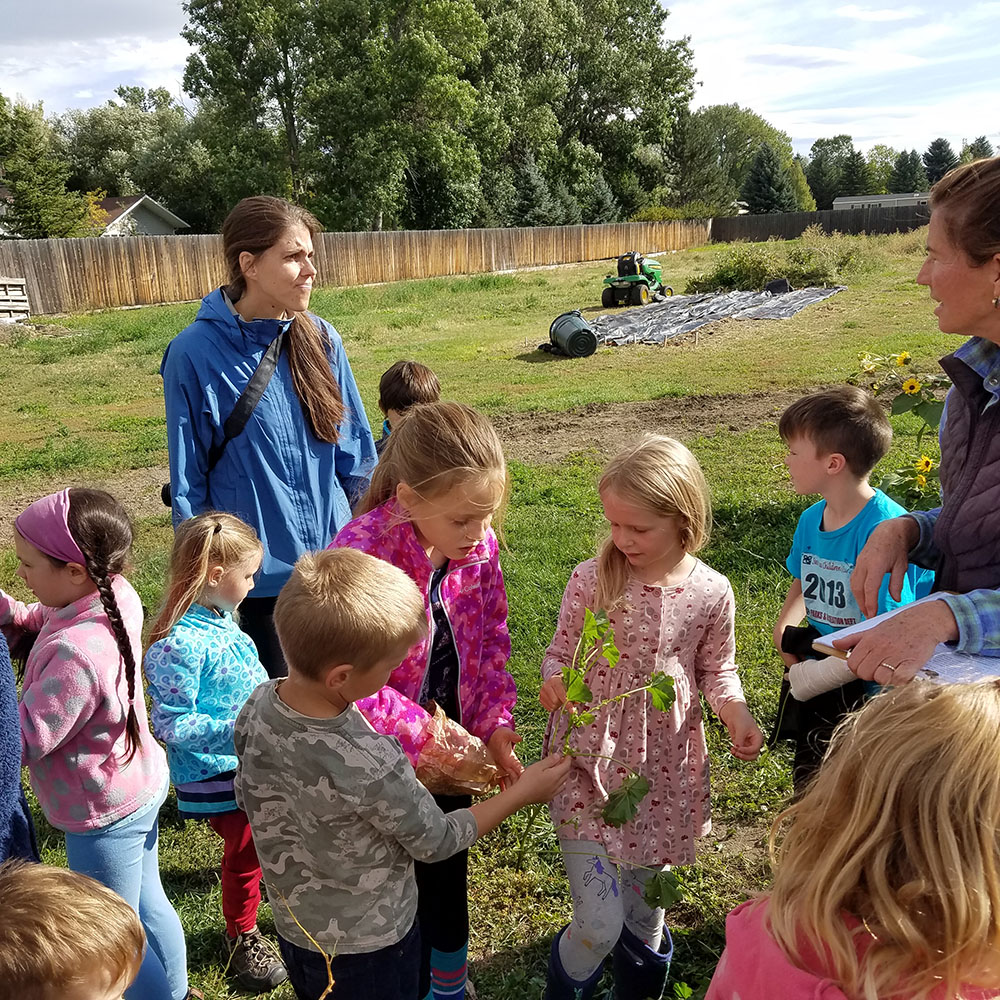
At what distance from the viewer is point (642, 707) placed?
243 cm

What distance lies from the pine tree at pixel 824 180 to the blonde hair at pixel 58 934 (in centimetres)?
8031

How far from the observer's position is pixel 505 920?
3.00 meters

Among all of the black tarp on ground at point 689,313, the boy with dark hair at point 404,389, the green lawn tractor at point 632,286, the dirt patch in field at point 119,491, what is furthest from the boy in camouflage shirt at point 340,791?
the green lawn tractor at point 632,286

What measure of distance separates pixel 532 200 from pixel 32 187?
21908mm

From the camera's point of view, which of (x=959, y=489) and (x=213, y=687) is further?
(x=213, y=687)

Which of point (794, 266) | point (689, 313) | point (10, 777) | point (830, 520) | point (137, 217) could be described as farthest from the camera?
point (137, 217)

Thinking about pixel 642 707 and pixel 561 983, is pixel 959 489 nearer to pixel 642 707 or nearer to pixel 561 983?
pixel 642 707

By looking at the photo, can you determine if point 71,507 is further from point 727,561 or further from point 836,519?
point 727,561

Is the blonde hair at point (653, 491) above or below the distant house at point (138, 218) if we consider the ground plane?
below

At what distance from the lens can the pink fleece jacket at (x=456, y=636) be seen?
218 cm

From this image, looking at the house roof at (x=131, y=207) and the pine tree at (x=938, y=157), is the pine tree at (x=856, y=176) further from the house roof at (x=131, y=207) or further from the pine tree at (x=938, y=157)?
the house roof at (x=131, y=207)

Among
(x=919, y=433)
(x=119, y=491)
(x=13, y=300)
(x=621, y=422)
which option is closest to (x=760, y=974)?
(x=919, y=433)

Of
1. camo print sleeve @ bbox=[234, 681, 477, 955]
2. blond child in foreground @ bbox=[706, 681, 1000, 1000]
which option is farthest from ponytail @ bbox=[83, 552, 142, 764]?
blond child in foreground @ bbox=[706, 681, 1000, 1000]

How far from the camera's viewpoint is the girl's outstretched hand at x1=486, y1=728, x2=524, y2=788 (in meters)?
2.41
